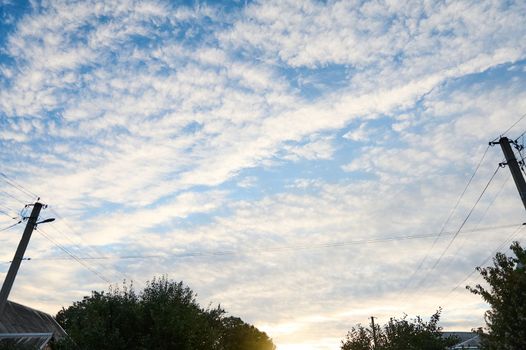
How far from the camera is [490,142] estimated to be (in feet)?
65.9

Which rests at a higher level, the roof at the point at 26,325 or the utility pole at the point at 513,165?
the utility pole at the point at 513,165

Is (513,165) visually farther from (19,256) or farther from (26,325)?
(26,325)

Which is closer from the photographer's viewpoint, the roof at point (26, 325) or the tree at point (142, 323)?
the tree at point (142, 323)

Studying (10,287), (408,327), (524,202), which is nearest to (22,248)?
(10,287)

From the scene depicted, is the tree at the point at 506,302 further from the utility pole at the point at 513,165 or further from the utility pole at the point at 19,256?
the utility pole at the point at 19,256

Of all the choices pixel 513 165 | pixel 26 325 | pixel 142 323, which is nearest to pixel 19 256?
pixel 142 323

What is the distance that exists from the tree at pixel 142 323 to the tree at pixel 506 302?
16835mm

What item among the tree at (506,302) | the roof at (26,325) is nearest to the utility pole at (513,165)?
the tree at (506,302)

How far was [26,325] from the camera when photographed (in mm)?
37438

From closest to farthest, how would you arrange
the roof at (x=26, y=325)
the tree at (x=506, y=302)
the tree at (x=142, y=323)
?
1. the tree at (x=506, y=302)
2. the tree at (x=142, y=323)
3. the roof at (x=26, y=325)

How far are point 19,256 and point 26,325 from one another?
21.6 m

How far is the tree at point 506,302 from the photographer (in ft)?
50.4

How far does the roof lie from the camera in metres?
29.2

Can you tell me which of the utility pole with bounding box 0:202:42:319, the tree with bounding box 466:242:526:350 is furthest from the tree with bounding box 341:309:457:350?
the utility pole with bounding box 0:202:42:319
